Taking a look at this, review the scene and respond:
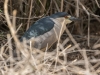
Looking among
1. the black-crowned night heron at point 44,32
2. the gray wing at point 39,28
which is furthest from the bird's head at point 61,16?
the gray wing at point 39,28

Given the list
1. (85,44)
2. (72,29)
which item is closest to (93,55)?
(85,44)

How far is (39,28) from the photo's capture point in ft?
16.5

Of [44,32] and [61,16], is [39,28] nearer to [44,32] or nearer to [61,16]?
[44,32]

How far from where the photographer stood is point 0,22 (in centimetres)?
573

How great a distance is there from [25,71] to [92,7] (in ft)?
11.8

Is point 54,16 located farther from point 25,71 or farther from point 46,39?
point 25,71

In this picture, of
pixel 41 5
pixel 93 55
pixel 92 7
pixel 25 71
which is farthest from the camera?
pixel 92 7

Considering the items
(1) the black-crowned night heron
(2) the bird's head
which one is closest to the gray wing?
(1) the black-crowned night heron

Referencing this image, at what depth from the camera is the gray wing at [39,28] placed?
4.88 meters

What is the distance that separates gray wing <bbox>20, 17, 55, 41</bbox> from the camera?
4.88 m

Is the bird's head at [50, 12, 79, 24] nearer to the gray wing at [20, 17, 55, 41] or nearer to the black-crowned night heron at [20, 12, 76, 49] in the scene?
the black-crowned night heron at [20, 12, 76, 49]

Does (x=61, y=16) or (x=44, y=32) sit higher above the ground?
(x=61, y=16)

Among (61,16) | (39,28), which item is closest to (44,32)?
(39,28)

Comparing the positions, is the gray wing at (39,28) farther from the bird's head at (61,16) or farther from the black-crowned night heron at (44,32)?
the bird's head at (61,16)
